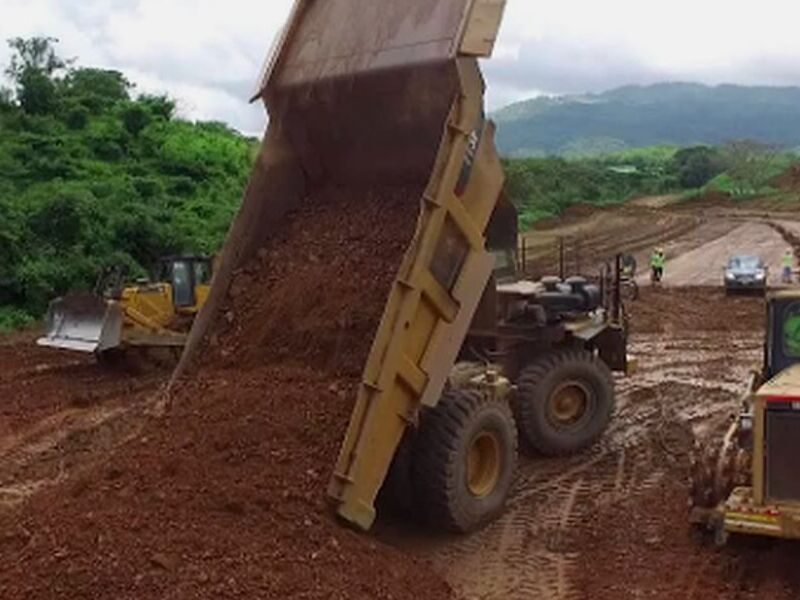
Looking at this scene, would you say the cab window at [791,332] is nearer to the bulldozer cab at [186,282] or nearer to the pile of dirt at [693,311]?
the bulldozer cab at [186,282]

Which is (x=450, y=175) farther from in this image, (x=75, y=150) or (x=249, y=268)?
(x=75, y=150)

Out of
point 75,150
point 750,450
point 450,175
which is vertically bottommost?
point 750,450

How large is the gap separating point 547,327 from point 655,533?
111 inches

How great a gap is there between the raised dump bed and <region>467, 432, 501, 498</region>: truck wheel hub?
812 mm

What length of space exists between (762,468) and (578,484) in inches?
110

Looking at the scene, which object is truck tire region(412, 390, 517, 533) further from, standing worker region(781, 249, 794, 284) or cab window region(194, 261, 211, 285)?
standing worker region(781, 249, 794, 284)

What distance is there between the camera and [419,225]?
746 cm

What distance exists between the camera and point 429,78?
8.06m

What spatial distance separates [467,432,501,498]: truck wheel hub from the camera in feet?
27.3

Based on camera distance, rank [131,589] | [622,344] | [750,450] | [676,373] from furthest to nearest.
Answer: [676,373] < [622,344] < [750,450] < [131,589]

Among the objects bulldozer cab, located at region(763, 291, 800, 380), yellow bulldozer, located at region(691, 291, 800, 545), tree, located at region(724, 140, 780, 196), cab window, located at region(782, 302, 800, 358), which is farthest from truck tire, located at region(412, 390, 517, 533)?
tree, located at region(724, 140, 780, 196)

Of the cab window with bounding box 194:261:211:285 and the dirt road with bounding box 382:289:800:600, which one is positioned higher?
the cab window with bounding box 194:261:211:285

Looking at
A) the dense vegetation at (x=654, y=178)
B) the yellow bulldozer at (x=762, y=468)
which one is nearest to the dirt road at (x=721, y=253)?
the dense vegetation at (x=654, y=178)

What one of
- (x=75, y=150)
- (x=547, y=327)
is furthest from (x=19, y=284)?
(x=547, y=327)
